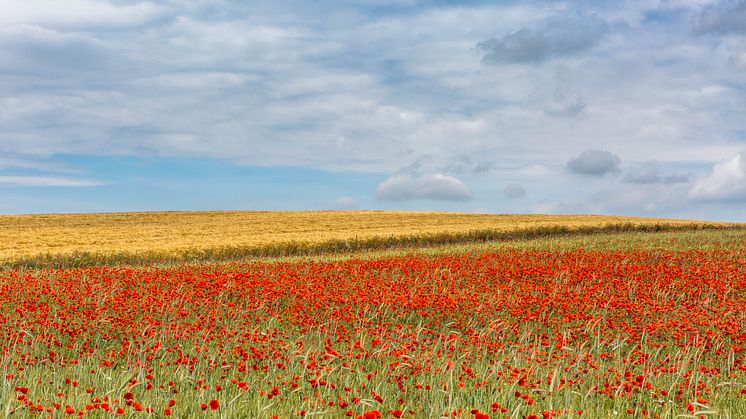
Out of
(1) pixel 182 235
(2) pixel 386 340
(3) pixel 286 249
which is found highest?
(1) pixel 182 235

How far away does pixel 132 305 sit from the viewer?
517 inches

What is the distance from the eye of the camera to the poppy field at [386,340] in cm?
657

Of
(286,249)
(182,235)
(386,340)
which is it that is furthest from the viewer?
(182,235)

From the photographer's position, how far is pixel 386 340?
9.73 meters

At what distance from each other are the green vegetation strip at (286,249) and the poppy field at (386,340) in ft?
25.4

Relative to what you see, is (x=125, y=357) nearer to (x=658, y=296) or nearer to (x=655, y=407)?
(x=655, y=407)

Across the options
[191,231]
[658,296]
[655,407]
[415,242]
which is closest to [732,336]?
[658,296]

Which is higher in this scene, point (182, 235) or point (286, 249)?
point (182, 235)

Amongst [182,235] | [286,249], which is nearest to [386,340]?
[286,249]

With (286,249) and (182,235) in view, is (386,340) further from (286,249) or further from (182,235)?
(182,235)

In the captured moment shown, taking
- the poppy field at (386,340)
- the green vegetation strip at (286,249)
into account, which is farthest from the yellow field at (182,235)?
the poppy field at (386,340)

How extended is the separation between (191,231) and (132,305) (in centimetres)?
2678

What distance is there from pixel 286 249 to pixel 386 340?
22155 millimetres

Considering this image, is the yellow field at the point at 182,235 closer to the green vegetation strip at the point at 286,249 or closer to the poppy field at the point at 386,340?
the green vegetation strip at the point at 286,249
